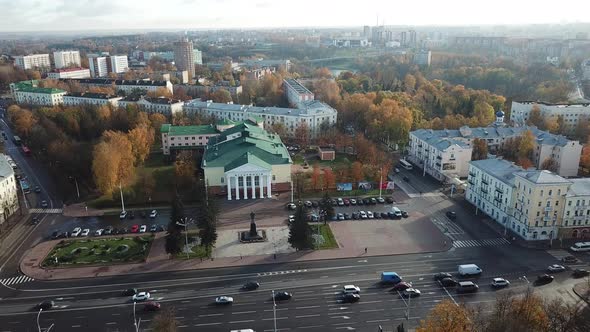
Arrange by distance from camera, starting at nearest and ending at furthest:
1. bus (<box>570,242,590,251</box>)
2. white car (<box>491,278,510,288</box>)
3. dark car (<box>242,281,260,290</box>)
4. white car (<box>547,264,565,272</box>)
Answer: white car (<box>491,278,510,288</box>), dark car (<box>242,281,260,290</box>), white car (<box>547,264,565,272</box>), bus (<box>570,242,590,251</box>)

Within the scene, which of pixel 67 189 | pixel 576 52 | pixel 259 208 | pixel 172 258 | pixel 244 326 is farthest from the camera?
pixel 576 52

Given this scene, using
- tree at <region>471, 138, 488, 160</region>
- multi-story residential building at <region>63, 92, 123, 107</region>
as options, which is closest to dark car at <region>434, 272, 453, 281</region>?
tree at <region>471, 138, 488, 160</region>

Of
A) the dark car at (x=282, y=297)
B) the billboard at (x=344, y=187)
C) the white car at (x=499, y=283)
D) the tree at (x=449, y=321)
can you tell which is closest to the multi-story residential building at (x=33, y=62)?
the billboard at (x=344, y=187)

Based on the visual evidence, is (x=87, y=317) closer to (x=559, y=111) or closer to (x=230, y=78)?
A: (x=559, y=111)

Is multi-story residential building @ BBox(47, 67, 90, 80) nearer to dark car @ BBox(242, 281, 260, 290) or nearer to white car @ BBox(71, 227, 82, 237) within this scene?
white car @ BBox(71, 227, 82, 237)

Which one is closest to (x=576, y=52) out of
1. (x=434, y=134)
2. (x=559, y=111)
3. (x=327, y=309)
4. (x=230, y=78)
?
(x=559, y=111)

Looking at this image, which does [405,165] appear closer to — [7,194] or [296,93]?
[296,93]

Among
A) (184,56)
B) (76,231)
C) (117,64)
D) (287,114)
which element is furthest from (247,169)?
(117,64)
